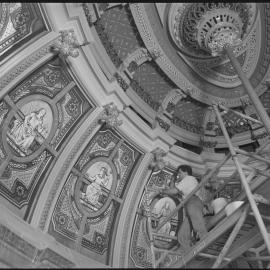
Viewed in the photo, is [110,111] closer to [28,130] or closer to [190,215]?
[28,130]

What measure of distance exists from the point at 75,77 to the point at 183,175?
2.98 m

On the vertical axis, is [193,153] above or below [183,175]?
above

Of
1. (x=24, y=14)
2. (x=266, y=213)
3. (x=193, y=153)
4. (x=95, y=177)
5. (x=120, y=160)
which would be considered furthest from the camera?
(x=193, y=153)

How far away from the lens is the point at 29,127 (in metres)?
6.38

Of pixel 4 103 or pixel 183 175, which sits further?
pixel 183 175

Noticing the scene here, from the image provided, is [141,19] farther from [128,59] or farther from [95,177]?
[95,177]

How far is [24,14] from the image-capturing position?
6.02 metres

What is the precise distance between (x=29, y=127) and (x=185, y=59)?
3815 millimetres

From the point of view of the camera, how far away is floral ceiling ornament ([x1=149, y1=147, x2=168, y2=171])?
8.01 meters

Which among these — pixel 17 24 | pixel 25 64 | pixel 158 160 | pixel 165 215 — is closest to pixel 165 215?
pixel 165 215

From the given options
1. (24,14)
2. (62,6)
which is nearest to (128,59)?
(62,6)

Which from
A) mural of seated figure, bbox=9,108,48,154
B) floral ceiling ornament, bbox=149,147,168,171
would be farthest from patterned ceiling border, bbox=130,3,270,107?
mural of seated figure, bbox=9,108,48,154

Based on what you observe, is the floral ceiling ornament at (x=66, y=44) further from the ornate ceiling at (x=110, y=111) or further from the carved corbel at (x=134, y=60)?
the carved corbel at (x=134, y=60)

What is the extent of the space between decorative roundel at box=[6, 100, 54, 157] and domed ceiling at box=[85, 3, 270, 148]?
5.32 feet
